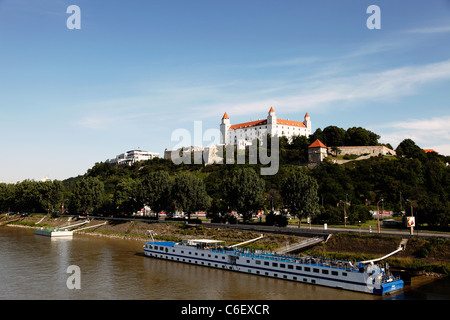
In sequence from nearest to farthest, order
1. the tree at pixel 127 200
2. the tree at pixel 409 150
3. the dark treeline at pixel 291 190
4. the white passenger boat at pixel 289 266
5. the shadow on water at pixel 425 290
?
1. the shadow on water at pixel 425 290
2. the white passenger boat at pixel 289 266
3. the dark treeline at pixel 291 190
4. the tree at pixel 127 200
5. the tree at pixel 409 150

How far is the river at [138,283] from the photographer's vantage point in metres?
32.6

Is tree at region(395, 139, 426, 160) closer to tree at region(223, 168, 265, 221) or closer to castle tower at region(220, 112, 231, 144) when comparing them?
tree at region(223, 168, 265, 221)

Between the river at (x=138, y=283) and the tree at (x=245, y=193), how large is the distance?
2284 centimetres

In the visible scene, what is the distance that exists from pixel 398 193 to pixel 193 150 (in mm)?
98954

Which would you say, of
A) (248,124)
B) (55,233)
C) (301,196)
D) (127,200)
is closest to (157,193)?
(127,200)

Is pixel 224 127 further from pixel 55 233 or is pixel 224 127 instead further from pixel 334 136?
pixel 55 233

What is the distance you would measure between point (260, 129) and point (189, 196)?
109 meters

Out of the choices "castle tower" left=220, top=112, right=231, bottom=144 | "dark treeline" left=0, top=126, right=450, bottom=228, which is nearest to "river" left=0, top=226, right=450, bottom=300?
"dark treeline" left=0, top=126, right=450, bottom=228

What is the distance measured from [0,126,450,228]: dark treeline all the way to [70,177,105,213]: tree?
256mm

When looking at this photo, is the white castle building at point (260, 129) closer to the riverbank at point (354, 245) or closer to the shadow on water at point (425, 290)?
the riverbank at point (354, 245)

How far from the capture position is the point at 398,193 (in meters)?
93.2

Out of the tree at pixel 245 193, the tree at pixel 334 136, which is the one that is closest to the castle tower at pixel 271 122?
the tree at pixel 334 136
